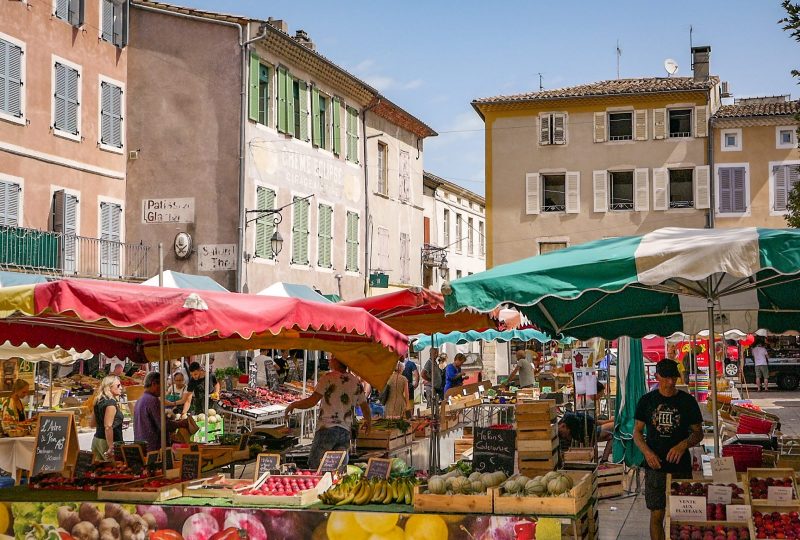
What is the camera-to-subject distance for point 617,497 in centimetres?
1262

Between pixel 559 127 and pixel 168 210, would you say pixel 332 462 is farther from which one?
pixel 559 127

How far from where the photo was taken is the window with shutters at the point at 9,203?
2236cm

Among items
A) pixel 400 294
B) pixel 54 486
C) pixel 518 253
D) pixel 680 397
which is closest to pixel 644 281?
pixel 680 397

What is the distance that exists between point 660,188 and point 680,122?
274 cm

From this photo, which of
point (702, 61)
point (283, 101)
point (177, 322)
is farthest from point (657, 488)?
point (702, 61)

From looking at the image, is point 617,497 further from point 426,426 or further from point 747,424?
point 426,426

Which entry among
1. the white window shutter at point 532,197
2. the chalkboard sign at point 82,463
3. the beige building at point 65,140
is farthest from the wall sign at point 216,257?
the chalkboard sign at point 82,463

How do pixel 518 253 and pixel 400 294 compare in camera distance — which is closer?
pixel 400 294

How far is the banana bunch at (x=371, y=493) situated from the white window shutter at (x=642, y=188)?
32916mm

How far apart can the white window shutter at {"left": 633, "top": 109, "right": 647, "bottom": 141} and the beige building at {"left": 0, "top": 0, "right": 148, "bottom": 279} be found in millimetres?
20390

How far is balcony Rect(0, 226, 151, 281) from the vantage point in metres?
22.2

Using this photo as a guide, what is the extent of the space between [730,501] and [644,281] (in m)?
1.90

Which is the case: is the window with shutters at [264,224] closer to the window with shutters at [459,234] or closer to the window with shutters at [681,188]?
the window with shutters at [681,188]

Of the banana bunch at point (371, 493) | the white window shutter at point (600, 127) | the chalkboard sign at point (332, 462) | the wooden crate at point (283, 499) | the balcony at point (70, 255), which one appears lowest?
the wooden crate at point (283, 499)
